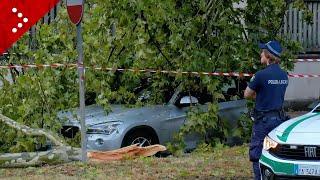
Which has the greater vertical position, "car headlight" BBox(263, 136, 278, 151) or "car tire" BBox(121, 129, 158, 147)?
"car headlight" BBox(263, 136, 278, 151)

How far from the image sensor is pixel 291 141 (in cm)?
692

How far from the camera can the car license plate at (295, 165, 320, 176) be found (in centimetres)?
665

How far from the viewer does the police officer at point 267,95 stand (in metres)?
7.62

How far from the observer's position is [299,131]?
23.1 feet

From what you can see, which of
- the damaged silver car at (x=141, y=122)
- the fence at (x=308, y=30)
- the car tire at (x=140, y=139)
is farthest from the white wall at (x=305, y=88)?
the car tire at (x=140, y=139)

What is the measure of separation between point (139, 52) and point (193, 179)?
4018 millimetres

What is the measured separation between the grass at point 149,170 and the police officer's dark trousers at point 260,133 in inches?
35.4

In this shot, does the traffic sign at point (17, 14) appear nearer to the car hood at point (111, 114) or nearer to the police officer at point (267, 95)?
the car hood at point (111, 114)

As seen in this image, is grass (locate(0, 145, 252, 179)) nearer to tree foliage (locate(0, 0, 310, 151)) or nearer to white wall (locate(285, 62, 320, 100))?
tree foliage (locate(0, 0, 310, 151))

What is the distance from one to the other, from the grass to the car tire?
1.41m

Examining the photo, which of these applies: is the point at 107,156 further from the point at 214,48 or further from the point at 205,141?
the point at 214,48

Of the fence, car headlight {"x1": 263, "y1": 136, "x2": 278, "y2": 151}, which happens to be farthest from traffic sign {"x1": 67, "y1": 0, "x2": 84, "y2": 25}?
the fence

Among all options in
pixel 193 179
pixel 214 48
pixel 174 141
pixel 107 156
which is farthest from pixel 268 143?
pixel 214 48

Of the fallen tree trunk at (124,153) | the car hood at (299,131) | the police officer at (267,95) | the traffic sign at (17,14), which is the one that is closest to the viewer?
the car hood at (299,131)
